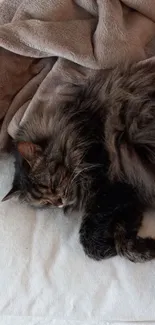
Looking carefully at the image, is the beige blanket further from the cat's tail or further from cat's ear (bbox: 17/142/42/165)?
the cat's tail

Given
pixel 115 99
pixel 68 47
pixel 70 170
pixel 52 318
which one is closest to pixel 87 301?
pixel 52 318

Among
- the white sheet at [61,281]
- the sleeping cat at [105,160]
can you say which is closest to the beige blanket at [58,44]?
the sleeping cat at [105,160]

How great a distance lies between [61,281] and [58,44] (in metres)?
0.72

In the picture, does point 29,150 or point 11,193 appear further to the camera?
point 11,193

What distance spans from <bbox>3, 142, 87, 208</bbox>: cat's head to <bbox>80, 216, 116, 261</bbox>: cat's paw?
0.09 m

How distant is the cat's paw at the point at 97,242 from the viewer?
1.41 m

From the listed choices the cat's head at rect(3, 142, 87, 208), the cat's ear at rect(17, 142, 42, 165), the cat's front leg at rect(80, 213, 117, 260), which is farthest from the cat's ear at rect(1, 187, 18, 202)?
the cat's front leg at rect(80, 213, 117, 260)

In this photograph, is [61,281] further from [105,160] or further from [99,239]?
[105,160]

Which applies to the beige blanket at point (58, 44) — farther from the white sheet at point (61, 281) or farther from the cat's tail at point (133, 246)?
the cat's tail at point (133, 246)

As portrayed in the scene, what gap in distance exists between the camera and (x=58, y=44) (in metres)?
1.43

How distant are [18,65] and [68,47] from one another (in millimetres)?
209

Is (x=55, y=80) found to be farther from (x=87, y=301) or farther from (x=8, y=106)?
(x=87, y=301)

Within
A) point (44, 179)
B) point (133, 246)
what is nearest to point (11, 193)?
point (44, 179)

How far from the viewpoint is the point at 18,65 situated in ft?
5.11
